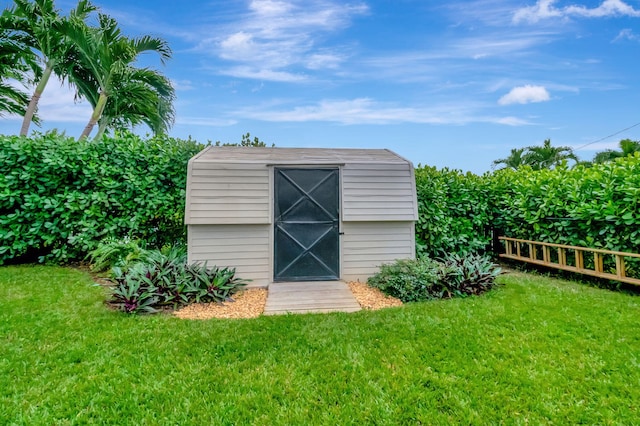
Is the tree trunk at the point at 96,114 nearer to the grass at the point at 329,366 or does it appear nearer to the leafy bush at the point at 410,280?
the grass at the point at 329,366

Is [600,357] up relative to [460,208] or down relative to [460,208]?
down

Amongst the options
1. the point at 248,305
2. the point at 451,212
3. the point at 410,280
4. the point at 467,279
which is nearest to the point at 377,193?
the point at 410,280

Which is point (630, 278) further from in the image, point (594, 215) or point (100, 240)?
point (100, 240)

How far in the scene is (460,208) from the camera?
274 inches

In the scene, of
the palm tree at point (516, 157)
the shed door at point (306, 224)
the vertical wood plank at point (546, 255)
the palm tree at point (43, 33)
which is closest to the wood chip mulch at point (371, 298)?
the shed door at point (306, 224)

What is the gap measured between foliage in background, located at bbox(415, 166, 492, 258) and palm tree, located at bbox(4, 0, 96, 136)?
37.6 feet

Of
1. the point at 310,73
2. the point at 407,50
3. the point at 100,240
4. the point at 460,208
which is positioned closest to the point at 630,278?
the point at 460,208

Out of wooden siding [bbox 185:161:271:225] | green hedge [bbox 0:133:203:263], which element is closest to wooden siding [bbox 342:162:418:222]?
wooden siding [bbox 185:161:271:225]

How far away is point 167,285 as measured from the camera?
175 inches

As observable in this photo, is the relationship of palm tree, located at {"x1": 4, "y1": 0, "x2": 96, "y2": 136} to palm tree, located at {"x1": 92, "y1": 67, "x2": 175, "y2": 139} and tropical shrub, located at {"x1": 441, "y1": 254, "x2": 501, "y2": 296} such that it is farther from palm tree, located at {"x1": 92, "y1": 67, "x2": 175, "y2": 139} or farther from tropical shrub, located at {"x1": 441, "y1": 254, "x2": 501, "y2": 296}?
tropical shrub, located at {"x1": 441, "y1": 254, "x2": 501, "y2": 296}

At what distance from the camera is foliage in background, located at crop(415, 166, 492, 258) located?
657cm

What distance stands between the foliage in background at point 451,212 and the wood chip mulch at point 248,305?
6.17 ft

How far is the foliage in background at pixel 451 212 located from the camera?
6.57m

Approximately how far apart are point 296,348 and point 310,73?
7.23 meters
